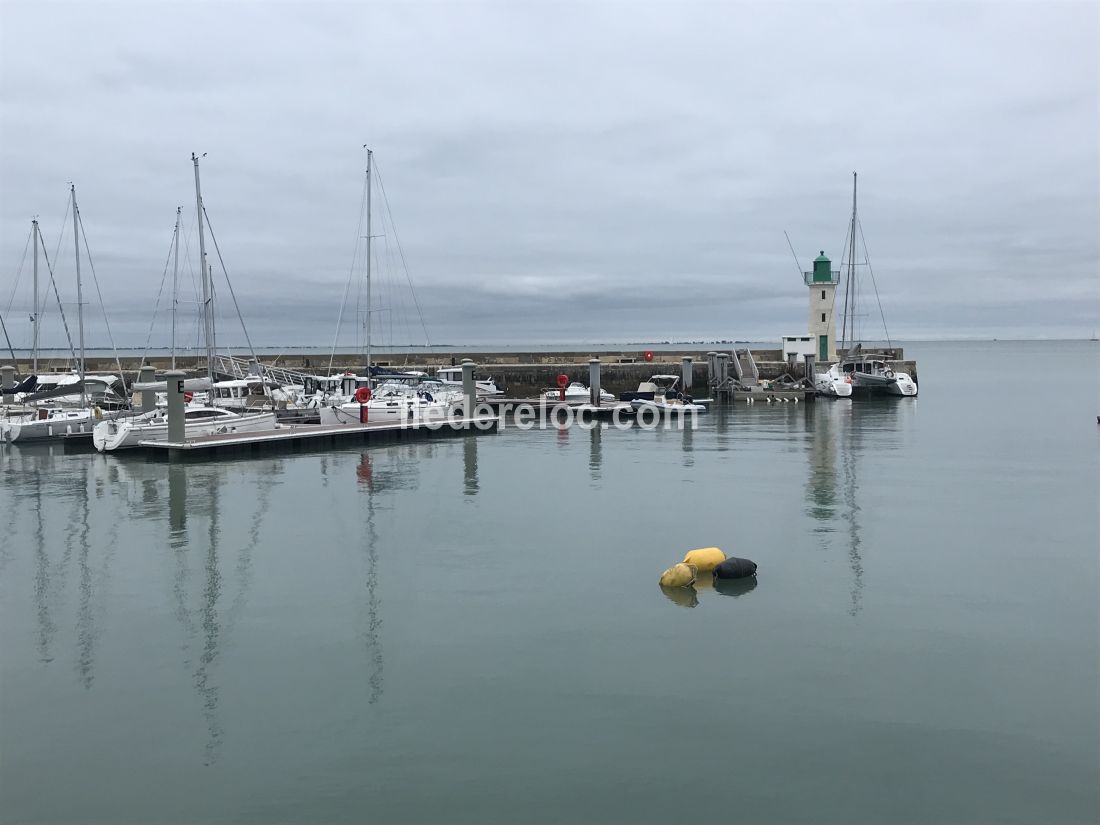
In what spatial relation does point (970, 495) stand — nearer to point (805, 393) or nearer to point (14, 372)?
point (805, 393)

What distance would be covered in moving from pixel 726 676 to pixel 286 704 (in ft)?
16.8

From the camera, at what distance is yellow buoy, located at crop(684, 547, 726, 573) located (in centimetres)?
1481

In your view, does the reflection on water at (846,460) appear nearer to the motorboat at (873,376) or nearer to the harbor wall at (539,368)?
the motorboat at (873,376)

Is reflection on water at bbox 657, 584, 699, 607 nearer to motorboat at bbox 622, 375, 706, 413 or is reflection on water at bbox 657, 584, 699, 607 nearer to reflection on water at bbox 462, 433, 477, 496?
reflection on water at bbox 462, 433, 477, 496

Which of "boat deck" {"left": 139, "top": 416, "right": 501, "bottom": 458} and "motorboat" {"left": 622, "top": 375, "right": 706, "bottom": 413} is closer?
"boat deck" {"left": 139, "top": 416, "right": 501, "bottom": 458}

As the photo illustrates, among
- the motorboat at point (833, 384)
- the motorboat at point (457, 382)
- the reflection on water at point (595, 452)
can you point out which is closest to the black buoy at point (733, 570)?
the reflection on water at point (595, 452)

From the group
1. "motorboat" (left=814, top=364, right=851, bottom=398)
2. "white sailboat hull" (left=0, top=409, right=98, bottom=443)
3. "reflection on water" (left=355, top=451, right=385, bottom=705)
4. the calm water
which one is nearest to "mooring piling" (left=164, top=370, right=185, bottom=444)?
the calm water

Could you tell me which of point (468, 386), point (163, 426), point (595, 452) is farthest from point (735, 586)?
point (468, 386)

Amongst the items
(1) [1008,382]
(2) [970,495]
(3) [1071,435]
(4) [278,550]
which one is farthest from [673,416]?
(1) [1008,382]

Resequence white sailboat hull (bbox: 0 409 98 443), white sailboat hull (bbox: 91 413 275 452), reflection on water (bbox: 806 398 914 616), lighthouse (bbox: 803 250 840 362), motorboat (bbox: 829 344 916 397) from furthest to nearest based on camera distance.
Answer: lighthouse (bbox: 803 250 840 362) → motorboat (bbox: 829 344 916 397) → white sailboat hull (bbox: 0 409 98 443) → white sailboat hull (bbox: 91 413 275 452) → reflection on water (bbox: 806 398 914 616)

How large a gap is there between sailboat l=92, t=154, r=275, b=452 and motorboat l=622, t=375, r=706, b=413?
18.7 meters

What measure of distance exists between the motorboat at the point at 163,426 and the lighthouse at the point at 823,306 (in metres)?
39.6

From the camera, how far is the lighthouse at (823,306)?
60.1m

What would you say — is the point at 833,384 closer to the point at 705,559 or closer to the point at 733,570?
the point at 705,559
